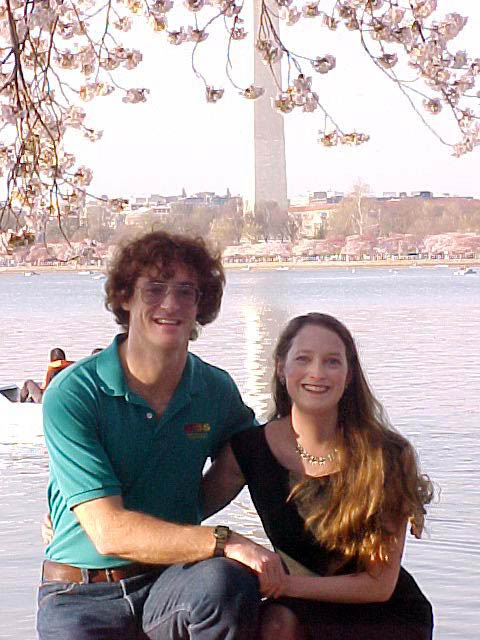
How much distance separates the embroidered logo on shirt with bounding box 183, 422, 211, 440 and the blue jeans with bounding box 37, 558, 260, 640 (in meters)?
0.37

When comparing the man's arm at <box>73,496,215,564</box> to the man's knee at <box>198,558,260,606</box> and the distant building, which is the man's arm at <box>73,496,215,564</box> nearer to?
the man's knee at <box>198,558,260,606</box>

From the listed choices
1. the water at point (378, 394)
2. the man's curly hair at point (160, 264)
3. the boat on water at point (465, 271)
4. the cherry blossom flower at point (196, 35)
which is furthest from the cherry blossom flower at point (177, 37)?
the boat on water at point (465, 271)

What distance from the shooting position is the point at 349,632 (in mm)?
3480

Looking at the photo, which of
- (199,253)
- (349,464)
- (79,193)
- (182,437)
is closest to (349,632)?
(349,464)

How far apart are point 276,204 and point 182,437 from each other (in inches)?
2543

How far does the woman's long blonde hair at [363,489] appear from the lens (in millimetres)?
3486

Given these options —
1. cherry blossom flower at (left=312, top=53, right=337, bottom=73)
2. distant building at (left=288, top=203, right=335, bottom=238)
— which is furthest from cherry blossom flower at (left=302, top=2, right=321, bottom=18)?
distant building at (left=288, top=203, right=335, bottom=238)

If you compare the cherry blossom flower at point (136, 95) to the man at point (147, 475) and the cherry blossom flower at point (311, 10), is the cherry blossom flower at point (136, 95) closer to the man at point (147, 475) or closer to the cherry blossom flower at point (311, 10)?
the cherry blossom flower at point (311, 10)

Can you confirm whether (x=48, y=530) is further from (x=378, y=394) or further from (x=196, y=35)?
(x=378, y=394)

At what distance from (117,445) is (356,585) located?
698 mm

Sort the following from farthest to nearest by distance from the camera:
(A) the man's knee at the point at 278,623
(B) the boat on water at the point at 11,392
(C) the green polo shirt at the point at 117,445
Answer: (B) the boat on water at the point at 11,392 → (C) the green polo shirt at the point at 117,445 → (A) the man's knee at the point at 278,623

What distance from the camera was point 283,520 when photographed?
11.7 feet

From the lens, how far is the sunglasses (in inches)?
141

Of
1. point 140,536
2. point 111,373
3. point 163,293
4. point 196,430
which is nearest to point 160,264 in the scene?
point 163,293
